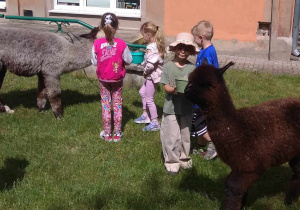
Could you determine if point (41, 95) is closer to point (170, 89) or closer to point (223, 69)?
point (170, 89)

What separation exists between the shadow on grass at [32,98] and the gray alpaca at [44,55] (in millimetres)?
901

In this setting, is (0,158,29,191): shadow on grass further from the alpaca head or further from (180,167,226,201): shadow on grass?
the alpaca head

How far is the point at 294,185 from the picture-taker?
4.11 meters

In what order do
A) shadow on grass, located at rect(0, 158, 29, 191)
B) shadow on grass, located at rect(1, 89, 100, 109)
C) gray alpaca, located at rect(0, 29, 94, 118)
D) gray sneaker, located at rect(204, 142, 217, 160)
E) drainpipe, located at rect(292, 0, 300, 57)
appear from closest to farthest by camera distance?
shadow on grass, located at rect(0, 158, 29, 191) → gray sneaker, located at rect(204, 142, 217, 160) → gray alpaca, located at rect(0, 29, 94, 118) → shadow on grass, located at rect(1, 89, 100, 109) → drainpipe, located at rect(292, 0, 300, 57)

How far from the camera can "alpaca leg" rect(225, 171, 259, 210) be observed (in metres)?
3.60

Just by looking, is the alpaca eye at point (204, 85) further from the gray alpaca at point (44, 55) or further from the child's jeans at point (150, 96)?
the gray alpaca at point (44, 55)

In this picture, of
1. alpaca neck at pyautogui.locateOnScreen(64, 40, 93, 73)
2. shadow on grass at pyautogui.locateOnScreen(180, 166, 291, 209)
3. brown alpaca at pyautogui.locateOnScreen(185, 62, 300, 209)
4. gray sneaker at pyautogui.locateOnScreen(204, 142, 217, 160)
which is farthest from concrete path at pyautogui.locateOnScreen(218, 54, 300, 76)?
→ brown alpaca at pyautogui.locateOnScreen(185, 62, 300, 209)

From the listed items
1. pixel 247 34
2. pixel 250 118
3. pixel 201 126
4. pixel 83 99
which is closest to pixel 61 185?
pixel 201 126

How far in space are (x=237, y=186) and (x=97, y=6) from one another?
10169mm

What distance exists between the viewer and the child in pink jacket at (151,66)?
600 cm

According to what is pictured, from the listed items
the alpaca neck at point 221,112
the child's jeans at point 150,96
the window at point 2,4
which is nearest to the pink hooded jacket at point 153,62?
the child's jeans at point 150,96

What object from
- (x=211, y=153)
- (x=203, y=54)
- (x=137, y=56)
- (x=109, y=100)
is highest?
(x=203, y=54)

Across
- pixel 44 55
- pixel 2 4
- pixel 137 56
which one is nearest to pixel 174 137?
pixel 137 56

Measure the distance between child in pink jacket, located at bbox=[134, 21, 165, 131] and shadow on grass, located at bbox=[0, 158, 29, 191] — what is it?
1959 millimetres
